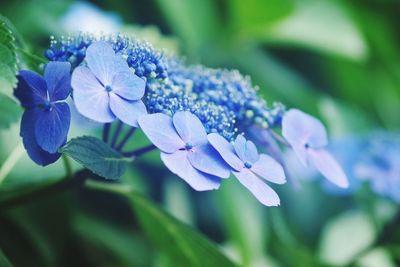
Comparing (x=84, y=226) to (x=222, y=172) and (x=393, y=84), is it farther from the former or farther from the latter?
(x=393, y=84)

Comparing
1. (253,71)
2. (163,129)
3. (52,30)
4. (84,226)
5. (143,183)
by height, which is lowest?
(84,226)

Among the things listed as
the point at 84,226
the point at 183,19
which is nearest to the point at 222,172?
the point at 84,226

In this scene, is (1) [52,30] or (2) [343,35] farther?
(2) [343,35]

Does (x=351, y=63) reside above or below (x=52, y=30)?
above

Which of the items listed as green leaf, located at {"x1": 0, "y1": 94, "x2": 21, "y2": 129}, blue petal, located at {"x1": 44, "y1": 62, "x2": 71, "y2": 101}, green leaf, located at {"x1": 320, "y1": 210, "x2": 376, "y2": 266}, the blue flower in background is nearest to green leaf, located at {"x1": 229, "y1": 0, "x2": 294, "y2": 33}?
the blue flower in background

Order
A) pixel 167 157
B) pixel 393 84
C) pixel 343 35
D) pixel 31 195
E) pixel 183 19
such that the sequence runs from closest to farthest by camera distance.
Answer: pixel 167 157
pixel 31 195
pixel 183 19
pixel 343 35
pixel 393 84

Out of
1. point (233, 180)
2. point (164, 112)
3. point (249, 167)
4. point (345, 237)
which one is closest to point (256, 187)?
point (249, 167)
